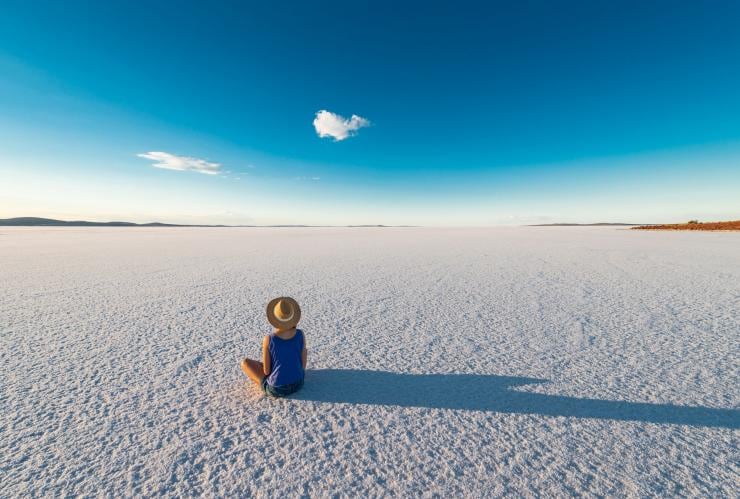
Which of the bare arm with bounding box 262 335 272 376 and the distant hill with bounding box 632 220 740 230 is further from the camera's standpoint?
the distant hill with bounding box 632 220 740 230

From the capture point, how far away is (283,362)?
2322mm

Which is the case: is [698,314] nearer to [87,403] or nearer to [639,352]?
[639,352]

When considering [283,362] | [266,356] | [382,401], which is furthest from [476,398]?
[266,356]

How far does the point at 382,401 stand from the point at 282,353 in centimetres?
82

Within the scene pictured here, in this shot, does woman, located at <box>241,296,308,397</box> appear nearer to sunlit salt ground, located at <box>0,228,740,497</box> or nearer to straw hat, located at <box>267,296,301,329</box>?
straw hat, located at <box>267,296,301,329</box>

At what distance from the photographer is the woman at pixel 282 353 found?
7.46 ft

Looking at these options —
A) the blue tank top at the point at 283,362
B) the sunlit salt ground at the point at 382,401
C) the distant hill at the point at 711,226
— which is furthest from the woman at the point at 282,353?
the distant hill at the point at 711,226

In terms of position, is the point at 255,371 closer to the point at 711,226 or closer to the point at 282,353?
the point at 282,353

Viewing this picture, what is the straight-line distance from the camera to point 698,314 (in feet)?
14.2

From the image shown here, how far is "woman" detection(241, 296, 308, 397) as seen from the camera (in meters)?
2.27

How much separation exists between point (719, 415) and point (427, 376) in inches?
76.7

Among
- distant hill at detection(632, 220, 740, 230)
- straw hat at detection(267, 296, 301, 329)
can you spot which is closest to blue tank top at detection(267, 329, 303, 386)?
Result: straw hat at detection(267, 296, 301, 329)

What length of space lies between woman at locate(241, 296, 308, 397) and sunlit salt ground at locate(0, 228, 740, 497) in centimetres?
14

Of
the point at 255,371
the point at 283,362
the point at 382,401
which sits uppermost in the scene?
the point at 283,362
